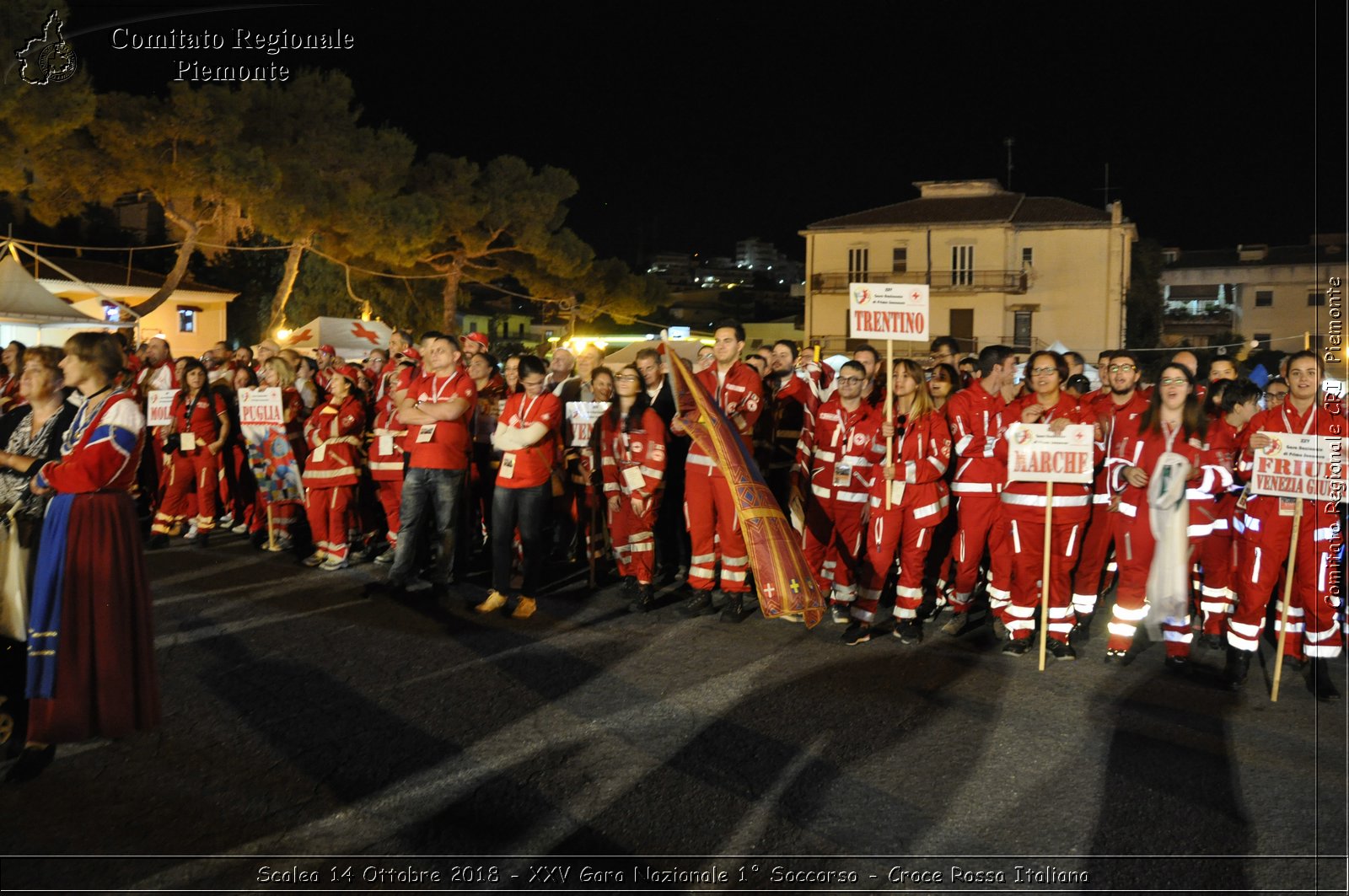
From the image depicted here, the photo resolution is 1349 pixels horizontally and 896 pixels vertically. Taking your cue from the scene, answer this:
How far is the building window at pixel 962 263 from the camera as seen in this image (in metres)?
45.4

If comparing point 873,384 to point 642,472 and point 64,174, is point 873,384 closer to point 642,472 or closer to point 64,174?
point 642,472

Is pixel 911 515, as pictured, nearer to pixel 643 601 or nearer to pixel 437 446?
pixel 643 601

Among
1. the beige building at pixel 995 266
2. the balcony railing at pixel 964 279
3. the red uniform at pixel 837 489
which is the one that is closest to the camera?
the red uniform at pixel 837 489

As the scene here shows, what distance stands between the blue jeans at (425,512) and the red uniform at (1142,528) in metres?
4.93

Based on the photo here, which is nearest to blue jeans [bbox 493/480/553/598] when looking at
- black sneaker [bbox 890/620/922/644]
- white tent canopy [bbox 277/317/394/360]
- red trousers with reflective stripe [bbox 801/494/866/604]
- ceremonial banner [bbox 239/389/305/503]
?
red trousers with reflective stripe [bbox 801/494/866/604]

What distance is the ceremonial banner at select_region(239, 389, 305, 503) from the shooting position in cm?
998

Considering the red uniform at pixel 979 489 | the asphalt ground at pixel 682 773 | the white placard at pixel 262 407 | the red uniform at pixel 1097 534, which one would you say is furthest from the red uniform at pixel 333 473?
the red uniform at pixel 1097 534

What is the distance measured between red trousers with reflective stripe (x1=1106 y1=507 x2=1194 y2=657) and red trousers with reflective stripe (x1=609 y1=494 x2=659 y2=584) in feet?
11.4

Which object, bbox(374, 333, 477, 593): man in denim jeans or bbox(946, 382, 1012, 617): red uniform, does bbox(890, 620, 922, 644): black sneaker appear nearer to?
bbox(946, 382, 1012, 617): red uniform

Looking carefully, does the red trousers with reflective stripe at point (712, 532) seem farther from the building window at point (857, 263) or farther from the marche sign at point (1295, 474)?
the building window at point (857, 263)

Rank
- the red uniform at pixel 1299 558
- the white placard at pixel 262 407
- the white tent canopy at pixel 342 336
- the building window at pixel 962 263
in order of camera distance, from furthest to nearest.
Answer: the building window at pixel 962 263 < the white tent canopy at pixel 342 336 < the white placard at pixel 262 407 < the red uniform at pixel 1299 558

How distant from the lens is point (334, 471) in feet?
30.4

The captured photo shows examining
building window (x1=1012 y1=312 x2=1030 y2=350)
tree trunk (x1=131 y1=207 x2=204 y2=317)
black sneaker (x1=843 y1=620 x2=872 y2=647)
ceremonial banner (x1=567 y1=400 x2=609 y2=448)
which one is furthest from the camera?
building window (x1=1012 y1=312 x2=1030 y2=350)

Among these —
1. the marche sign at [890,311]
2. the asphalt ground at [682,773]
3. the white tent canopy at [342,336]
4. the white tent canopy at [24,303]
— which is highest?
the white tent canopy at [24,303]
